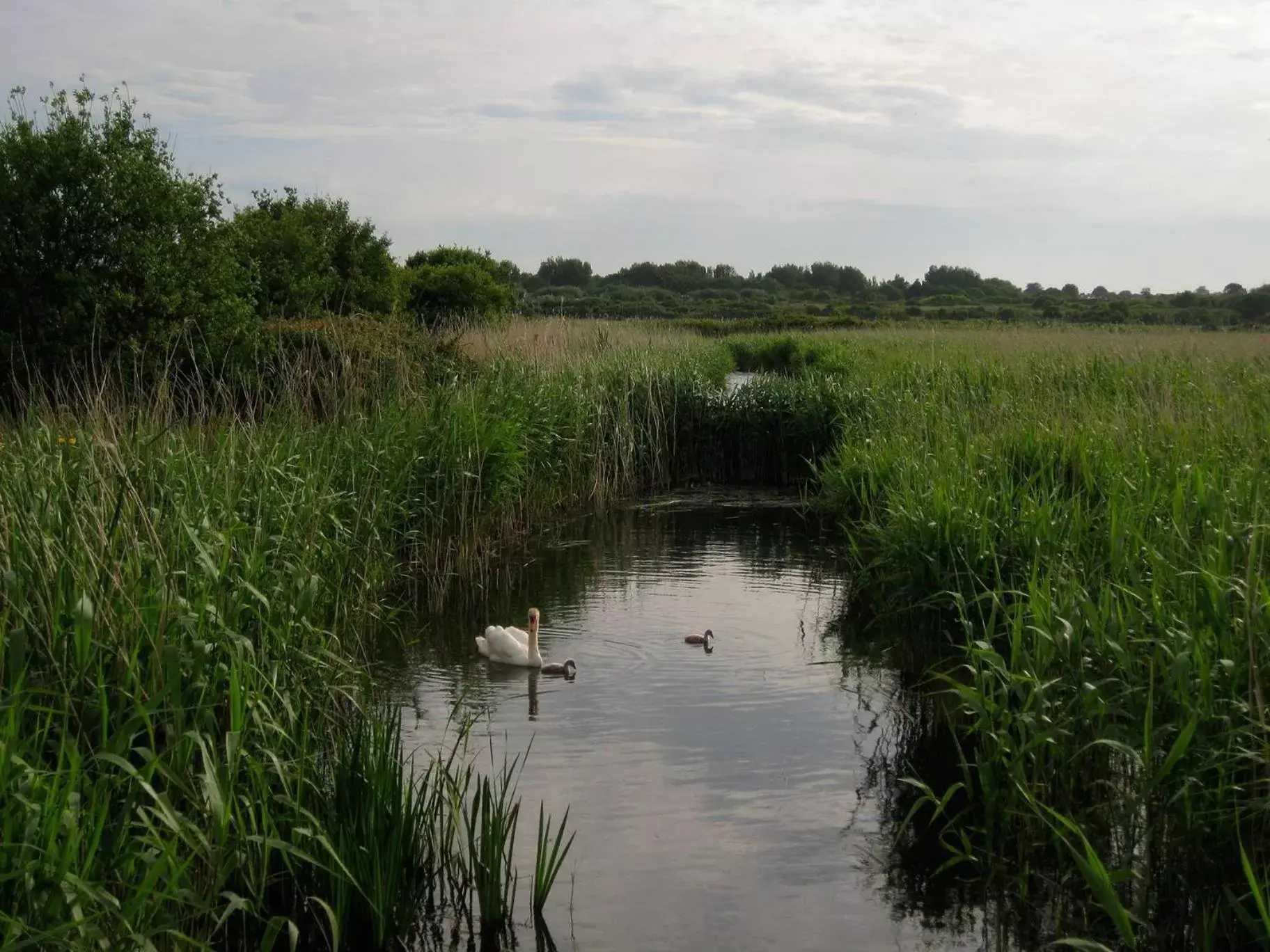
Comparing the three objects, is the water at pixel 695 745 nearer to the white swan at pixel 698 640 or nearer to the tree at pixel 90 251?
the white swan at pixel 698 640

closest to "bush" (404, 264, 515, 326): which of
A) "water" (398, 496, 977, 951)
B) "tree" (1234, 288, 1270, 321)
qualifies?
"water" (398, 496, 977, 951)

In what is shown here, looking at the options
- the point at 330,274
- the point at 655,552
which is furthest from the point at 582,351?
the point at 655,552

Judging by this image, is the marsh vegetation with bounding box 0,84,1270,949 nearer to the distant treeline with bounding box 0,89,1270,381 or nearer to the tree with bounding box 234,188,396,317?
the distant treeline with bounding box 0,89,1270,381

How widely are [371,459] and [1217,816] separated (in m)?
6.64

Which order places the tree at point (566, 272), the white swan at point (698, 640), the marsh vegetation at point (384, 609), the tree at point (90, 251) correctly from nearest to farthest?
the marsh vegetation at point (384, 609) < the white swan at point (698, 640) < the tree at point (90, 251) < the tree at point (566, 272)

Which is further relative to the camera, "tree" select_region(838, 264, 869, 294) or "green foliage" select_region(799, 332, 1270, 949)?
"tree" select_region(838, 264, 869, 294)

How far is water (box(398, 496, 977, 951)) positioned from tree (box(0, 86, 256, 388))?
189 inches

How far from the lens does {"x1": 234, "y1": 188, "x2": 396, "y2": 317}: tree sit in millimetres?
18047

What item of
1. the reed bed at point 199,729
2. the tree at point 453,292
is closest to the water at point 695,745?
the reed bed at point 199,729

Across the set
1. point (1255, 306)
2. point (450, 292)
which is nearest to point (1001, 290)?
point (1255, 306)

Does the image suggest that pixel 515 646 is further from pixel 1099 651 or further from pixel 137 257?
Result: pixel 137 257

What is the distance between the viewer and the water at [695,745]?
5.00 metres

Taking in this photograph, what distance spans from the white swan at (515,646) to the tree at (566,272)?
61.8m

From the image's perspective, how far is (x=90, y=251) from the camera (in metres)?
11.9
